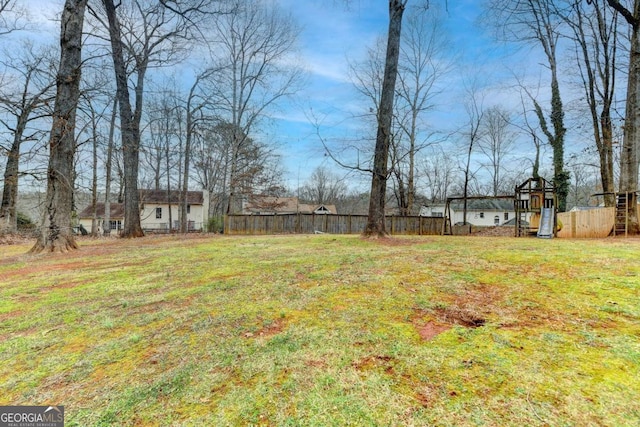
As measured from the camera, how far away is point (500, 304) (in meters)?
2.50

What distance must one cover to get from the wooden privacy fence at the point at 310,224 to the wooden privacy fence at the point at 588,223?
7465 mm

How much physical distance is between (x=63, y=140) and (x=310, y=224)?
12.3 metres

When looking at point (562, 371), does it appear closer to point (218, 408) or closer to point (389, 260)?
point (218, 408)

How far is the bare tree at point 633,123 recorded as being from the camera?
8.91m

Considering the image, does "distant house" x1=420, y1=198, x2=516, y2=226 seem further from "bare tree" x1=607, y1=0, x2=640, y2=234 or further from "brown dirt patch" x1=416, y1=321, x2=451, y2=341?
"brown dirt patch" x1=416, y1=321, x2=451, y2=341

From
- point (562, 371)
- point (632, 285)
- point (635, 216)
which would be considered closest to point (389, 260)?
point (632, 285)

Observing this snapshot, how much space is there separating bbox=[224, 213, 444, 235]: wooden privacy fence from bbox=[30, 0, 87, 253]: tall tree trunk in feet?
33.6

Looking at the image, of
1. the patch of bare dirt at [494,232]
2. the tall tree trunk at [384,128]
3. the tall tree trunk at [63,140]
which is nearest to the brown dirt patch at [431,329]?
the tall tree trunk at [384,128]

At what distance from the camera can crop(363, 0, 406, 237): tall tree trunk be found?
25.5 feet

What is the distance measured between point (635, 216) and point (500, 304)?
10.9 metres

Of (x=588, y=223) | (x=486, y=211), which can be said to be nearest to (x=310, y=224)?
(x=588, y=223)

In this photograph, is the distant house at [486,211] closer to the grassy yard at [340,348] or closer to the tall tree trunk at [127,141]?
the tall tree trunk at [127,141]

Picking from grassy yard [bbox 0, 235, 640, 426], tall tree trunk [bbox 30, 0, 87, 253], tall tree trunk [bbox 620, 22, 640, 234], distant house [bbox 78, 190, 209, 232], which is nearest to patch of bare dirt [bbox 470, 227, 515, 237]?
tall tree trunk [bbox 620, 22, 640, 234]

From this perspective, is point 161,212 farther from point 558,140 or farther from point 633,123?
point 633,123
